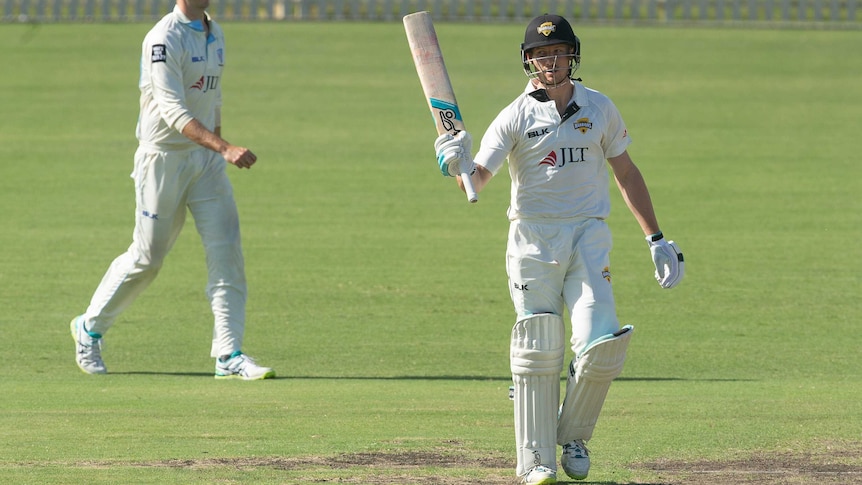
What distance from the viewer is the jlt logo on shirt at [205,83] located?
9148 mm

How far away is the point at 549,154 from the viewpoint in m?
6.52

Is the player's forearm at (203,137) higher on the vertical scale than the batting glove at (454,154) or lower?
lower

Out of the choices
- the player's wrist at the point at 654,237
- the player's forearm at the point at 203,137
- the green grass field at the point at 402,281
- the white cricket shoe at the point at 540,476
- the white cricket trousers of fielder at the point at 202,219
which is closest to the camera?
the white cricket shoe at the point at 540,476

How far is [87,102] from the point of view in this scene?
22.3 meters

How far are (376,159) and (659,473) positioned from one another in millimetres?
12105

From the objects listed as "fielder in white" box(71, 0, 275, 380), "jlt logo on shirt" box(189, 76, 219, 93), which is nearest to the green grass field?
"fielder in white" box(71, 0, 275, 380)

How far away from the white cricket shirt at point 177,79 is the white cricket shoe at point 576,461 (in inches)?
136

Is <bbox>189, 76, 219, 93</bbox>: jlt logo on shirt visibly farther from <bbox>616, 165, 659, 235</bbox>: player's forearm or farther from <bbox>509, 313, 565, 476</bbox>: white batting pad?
<bbox>509, 313, 565, 476</bbox>: white batting pad

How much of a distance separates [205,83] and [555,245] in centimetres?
344

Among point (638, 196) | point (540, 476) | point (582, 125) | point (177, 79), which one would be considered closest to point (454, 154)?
point (582, 125)

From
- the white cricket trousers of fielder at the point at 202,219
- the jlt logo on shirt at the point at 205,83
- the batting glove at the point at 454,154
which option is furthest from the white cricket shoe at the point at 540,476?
the jlt logo on shirt at the point at 205,83

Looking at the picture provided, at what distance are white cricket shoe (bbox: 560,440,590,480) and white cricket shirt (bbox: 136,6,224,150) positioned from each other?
3.44 m

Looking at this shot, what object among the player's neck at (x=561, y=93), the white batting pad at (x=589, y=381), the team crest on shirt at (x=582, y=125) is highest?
the player's neck at (x=561, y=93)

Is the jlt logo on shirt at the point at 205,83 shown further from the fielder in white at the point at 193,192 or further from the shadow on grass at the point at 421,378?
the shadow on grass at the point at 421,378
